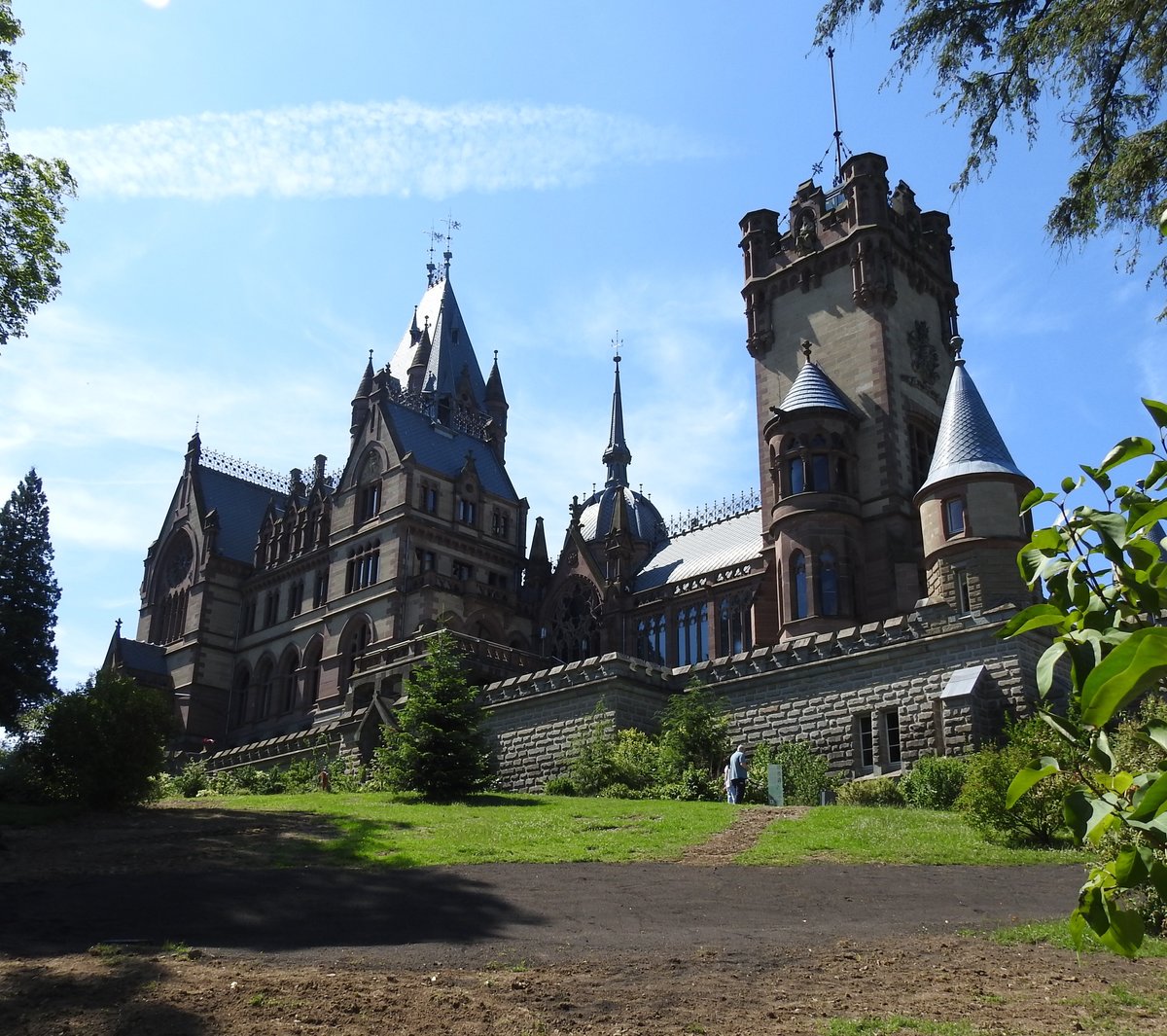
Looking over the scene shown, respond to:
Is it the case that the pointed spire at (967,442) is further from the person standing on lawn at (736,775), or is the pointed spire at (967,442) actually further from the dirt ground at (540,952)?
the dirt ground at (540,952)

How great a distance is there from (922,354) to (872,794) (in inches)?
949

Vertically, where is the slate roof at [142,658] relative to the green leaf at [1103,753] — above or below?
above

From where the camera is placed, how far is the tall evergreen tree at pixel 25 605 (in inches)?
1681

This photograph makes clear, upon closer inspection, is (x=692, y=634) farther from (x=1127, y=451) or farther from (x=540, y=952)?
(x=1127, y=451)

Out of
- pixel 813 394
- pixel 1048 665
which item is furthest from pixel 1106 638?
pixel 813 394

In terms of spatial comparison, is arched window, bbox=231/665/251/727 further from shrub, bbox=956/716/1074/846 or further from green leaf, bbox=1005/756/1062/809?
green leaf, bbox=1005/756/1062/809

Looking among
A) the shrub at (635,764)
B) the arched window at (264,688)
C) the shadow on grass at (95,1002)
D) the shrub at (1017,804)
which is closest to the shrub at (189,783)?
the shrub at (635,764)

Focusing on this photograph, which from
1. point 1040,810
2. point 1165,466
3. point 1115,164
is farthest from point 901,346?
point 1165,466

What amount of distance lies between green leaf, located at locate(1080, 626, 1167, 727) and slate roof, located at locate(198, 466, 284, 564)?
2518 inches

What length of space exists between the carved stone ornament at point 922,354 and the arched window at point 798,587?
9.92 m

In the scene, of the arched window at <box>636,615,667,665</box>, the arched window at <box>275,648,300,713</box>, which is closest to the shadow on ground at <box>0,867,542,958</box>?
the arched window at <box>636,615,667,665</box>

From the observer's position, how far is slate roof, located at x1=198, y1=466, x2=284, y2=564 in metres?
64.2

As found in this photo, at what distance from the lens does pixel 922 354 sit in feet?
146

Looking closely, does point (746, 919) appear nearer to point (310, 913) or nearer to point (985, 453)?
point (310, 913)
